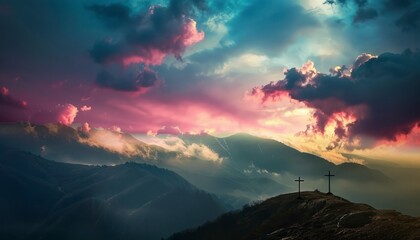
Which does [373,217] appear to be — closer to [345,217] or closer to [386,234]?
[345,217]

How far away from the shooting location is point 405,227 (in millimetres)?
104188

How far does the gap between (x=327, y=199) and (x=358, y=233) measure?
7324 cm

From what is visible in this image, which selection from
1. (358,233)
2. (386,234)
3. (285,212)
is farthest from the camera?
(285,212)

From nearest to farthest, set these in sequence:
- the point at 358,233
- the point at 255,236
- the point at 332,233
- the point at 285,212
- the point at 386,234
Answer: the point at 386,234
the point at 358,233
the point at 332,233
the point at 255,236
the point at 285,212

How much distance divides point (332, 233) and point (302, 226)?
27.6 m

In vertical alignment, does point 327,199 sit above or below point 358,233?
above

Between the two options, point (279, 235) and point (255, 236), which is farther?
point (255, 236)

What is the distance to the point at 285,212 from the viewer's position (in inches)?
7815

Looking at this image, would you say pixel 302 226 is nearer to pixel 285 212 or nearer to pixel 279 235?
pixel 279 235

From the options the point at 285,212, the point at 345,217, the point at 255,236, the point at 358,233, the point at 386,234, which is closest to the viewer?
the point at 386,234

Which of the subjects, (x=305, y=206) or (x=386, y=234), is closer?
(x=386, y=234)

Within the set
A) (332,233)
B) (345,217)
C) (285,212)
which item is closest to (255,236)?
(285,212)

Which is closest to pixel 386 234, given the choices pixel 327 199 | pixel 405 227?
pixel 405 227

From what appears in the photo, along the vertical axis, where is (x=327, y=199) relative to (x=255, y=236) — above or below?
above
